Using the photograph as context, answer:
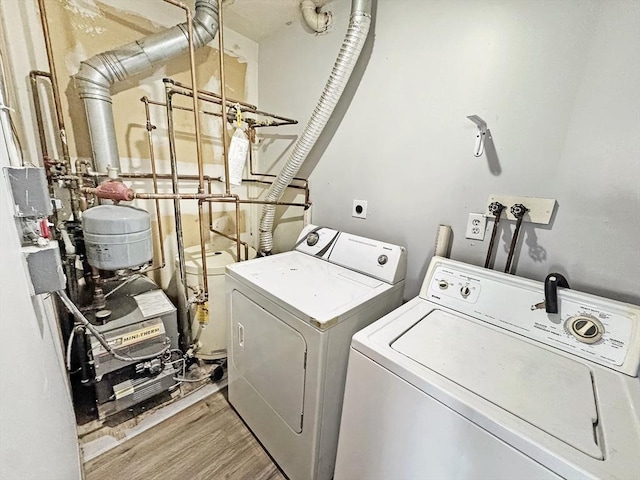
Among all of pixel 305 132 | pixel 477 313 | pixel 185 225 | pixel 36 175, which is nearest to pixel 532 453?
pixel 477 313

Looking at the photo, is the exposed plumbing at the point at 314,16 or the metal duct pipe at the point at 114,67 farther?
the exposed plumbing at the point at 314,16

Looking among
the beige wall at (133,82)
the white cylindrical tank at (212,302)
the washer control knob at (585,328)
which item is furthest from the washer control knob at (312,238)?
the washer control knob at (585,328)

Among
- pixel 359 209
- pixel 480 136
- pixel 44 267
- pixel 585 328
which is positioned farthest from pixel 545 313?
pixel 44 267

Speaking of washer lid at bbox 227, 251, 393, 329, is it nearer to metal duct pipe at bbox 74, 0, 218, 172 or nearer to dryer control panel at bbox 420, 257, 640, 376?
dryer control panel at bbox 420, 257, 640, 376

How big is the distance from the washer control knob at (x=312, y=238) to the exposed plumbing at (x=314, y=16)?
1340 mm

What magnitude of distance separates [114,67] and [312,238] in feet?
4.85

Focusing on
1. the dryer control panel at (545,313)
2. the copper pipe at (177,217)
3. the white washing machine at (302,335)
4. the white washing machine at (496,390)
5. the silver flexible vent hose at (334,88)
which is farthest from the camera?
the copper pipe at (177,217)

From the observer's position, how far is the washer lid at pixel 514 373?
64 centimetres

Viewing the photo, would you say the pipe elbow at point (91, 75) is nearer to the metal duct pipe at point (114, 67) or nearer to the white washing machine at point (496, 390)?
the metal duct pipe at point (114, 67)

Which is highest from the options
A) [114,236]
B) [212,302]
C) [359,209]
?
[359,209]

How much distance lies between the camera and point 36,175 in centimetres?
74

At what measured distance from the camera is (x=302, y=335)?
1045mm

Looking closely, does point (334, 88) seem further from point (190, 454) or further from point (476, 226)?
point (190, 454)

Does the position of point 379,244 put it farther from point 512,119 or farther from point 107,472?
point 107,472
